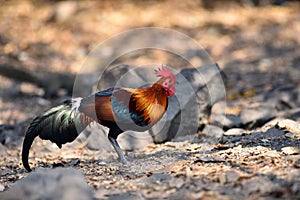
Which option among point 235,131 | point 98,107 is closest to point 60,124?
point 98,107

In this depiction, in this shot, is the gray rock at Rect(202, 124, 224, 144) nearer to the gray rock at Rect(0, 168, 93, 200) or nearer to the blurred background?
the blurred background

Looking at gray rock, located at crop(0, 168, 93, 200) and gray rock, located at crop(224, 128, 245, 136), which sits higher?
gray rock, located at crop(224, 128, 245, 136)

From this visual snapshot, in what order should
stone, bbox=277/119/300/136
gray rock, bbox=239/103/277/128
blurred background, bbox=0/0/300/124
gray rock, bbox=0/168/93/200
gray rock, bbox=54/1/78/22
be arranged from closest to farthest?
1. gray rock, bbox=0/168/93/200
2. stone, bbox=277/119/300/136
3. gray rock, bbox=239/103/277/128
4. blurred background, bbox=0/0/300/124
5. gray rock, bbox=54/1/78/22

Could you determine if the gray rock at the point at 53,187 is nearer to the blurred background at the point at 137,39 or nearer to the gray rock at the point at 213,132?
the gray rock at the point at 213,132

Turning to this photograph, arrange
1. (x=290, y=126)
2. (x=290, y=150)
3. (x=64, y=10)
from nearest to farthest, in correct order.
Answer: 1. (x=290, y=150)
2. (x=290, y=126)
3. (x=64, y=10)

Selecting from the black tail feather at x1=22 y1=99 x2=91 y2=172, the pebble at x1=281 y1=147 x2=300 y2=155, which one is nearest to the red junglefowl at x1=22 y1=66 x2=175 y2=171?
the black tail feather at x1=22 y1=99 x2=91 y2=172

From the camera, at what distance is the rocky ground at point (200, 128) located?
3643 millimetres

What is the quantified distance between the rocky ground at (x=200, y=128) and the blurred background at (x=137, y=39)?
0.09 feet

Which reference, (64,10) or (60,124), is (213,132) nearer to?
(60,124)

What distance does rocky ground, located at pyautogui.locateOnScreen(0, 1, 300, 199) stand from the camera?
3.64 m

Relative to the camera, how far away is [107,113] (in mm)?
4637

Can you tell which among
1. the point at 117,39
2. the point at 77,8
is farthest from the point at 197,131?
the point at 77,8

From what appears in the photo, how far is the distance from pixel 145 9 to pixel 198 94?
7434 mm

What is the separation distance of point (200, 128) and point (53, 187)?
3133mm
